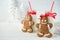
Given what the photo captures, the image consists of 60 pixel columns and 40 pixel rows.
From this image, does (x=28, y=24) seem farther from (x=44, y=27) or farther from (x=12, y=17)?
(x=12, y=17)

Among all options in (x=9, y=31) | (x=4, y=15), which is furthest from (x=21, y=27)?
(x=4, y=15)

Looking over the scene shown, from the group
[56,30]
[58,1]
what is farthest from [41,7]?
[56,30]

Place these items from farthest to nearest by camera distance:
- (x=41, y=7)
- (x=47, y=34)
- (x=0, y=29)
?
(x=41, y=7), (x=0, y=29), (x=47, y=34)

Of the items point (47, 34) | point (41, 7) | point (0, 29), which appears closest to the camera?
point (47, 34)

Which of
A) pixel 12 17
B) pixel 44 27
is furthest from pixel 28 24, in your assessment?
pixel 12 17

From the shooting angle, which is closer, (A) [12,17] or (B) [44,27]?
(B) [44,27]

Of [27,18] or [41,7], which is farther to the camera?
[41,7]

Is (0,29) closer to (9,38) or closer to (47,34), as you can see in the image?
(9,38)

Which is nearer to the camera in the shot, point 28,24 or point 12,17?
point 28,24

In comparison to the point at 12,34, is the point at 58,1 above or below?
above
